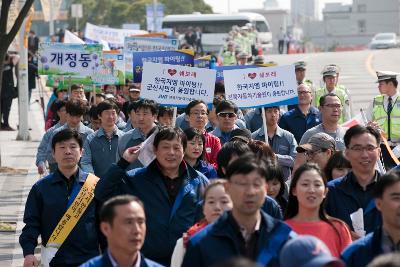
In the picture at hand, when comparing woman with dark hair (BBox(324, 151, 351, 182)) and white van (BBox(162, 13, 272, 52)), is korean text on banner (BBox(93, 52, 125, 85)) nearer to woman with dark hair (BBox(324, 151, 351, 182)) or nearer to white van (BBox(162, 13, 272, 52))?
woman with dark hair (BBox(324, 151, 351, 182))

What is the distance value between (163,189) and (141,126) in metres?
3.94

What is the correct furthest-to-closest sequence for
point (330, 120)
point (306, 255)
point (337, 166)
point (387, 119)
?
point (387, 119) < point (330, 120) < point (337, 166) < point (306, 255)

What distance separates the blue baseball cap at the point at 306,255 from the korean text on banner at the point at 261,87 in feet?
27.6

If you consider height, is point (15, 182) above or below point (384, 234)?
below

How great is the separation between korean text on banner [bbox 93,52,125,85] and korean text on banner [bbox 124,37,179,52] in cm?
99

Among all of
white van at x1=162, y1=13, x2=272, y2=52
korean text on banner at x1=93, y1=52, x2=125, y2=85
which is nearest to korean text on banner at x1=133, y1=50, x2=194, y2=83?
korean text on banner at x1=93, y1=52, x2=125, y2=85

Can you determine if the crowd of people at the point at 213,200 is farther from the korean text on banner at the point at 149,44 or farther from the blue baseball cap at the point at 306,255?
the korean text on banner at the point at 149,44

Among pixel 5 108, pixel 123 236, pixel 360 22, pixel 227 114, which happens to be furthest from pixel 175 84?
pixel 360 22

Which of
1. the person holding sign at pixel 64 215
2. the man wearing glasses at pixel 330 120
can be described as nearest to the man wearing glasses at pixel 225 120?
the man wearing glasses at pixel 330 120

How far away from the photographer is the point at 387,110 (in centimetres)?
1554

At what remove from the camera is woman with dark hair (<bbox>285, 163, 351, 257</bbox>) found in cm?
755

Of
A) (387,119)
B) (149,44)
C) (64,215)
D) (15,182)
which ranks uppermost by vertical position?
(149,44)

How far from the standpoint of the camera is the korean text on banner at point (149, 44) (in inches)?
917

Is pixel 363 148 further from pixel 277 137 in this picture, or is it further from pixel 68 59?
pixel 68 59
